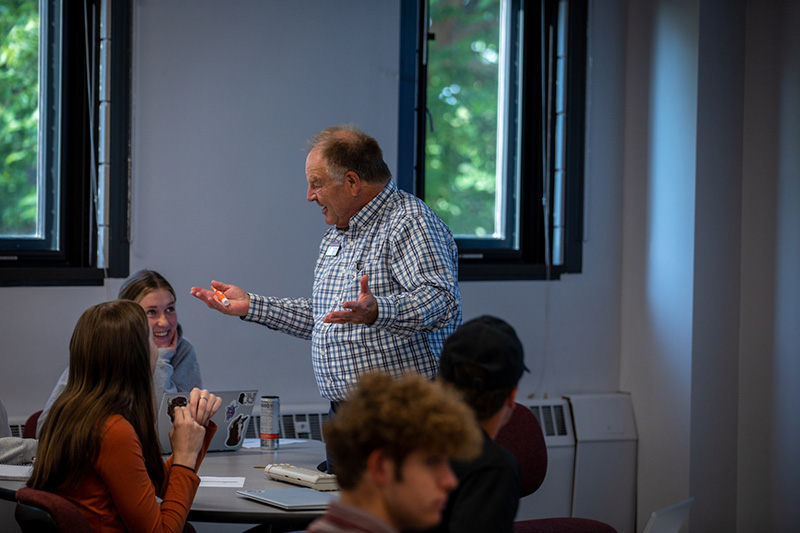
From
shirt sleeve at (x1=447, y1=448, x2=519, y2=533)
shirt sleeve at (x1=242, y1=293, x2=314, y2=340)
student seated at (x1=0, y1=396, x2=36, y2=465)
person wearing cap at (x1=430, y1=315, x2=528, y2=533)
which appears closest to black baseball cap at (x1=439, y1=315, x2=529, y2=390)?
person wearing cap at (x1=430, y1=315, x2=528, y2=533)

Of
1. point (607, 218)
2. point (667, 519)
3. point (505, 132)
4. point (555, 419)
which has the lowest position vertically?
point (555, 419)

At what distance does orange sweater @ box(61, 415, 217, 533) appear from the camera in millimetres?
2020

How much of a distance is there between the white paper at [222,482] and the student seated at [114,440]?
10.6 inches

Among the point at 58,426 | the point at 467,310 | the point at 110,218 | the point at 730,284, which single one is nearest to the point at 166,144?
the point at 110,218

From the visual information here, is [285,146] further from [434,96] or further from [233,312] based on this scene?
[233,312]

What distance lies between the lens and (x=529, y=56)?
4.44 meters

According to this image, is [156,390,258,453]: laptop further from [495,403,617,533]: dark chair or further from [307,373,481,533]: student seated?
[307,373,481,533]: student seated

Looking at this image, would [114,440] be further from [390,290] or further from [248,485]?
[390,290]

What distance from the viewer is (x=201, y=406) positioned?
2.23 metres

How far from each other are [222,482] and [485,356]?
1088 millimetres

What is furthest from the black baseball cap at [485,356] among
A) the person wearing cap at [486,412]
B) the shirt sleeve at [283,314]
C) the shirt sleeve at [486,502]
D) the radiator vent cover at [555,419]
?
the radiator vent cover at [555,419]

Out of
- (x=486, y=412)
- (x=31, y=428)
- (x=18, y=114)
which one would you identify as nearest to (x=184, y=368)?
(x=31, y=428)

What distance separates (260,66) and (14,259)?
4.16 ft

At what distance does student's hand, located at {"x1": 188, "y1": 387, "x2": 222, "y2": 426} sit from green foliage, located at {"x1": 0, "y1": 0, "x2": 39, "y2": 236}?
5.96 feet
